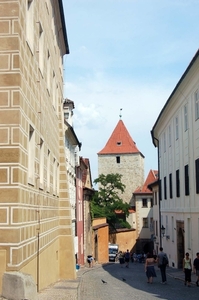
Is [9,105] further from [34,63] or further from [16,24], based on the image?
[34,63]

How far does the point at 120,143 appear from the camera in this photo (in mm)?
94812

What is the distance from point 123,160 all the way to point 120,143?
3.80m

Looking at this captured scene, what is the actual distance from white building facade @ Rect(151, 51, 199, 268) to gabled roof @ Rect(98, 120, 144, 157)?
5412cm

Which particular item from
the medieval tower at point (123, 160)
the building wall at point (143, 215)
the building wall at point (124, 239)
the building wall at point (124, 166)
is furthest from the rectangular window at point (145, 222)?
the building wall at point (124, 166)

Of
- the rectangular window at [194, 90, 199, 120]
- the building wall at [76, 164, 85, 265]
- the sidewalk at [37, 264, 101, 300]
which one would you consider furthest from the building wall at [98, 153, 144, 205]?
the sidewalk at [37, 264, 101, 300]

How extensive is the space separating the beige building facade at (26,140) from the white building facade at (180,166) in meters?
9.88

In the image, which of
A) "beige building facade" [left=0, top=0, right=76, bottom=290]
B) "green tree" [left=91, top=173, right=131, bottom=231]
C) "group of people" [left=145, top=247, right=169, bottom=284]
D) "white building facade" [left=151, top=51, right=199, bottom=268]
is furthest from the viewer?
"green tree" [left=91, top=173, right=131, bottom=231]

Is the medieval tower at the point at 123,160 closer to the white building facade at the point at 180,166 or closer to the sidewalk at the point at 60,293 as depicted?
the white building facade at the point at 180,166

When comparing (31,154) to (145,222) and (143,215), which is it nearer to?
(145,222)

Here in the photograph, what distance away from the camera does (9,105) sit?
32.2 ft

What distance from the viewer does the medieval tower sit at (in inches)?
3568

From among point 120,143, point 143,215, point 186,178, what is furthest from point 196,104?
point 120,143

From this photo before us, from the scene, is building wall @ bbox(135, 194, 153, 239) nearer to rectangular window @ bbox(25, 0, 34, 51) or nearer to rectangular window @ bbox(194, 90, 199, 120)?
rectangular window @ bbox(194, 90, 199, 120)

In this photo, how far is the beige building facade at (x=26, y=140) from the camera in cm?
959
